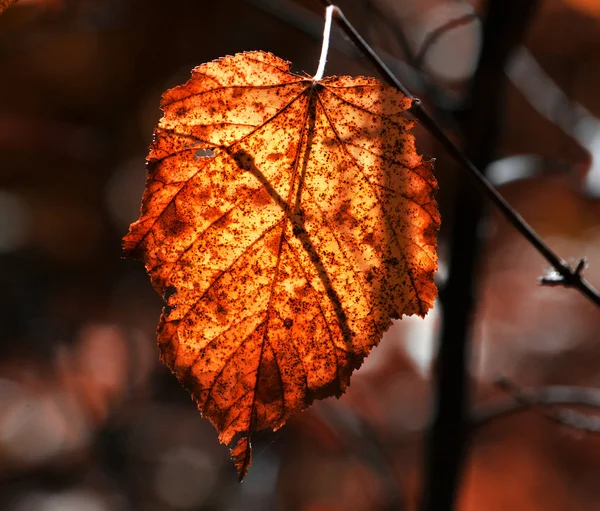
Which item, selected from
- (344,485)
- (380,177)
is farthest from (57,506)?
(380,177)

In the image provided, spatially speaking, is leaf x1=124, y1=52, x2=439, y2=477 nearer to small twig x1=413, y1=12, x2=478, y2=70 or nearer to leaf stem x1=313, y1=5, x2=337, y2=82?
leaf stem x1=313, y1=5, x2=337, y2=82

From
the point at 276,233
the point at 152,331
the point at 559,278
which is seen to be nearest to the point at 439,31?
the point at 559,278

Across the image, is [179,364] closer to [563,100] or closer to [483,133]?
[483,133]

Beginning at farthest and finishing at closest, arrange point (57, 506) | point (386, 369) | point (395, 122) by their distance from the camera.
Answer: point (386, 369) < point (57, 506) < point (395, 122)

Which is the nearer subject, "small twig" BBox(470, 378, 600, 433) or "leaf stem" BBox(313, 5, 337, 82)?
"leaf stem" BBox(313, 5, 337, 82)

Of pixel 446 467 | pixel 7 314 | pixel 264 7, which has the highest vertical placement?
pixel 264 7

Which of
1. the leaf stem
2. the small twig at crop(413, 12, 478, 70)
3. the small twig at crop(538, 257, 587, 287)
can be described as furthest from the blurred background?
the leaf stem

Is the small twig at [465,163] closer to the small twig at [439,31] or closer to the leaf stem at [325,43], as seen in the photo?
the leaf stem at [325,43]
